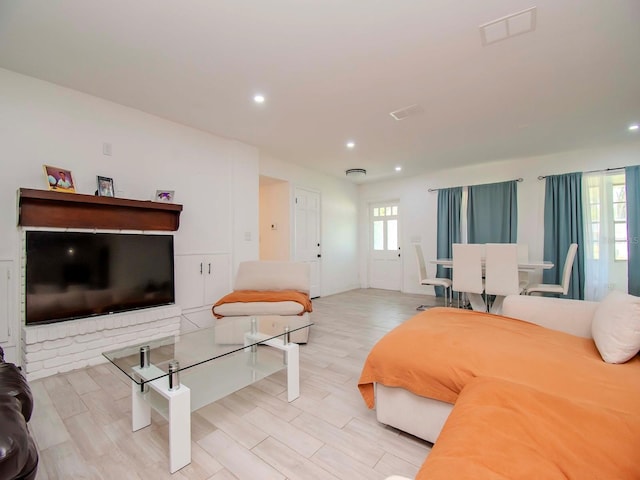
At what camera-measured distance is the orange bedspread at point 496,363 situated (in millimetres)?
1159

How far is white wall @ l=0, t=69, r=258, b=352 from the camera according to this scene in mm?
2512

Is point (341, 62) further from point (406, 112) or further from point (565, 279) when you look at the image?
point (565, 279)

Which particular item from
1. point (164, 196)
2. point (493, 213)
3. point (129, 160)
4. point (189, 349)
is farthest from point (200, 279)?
point (493, 213)

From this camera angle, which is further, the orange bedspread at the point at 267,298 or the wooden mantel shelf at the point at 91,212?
the orange bedspread at the point at 267,298

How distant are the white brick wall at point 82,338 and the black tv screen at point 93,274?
0.13m

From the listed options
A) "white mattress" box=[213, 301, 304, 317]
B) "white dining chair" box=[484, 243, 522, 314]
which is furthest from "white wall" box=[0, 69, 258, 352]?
"white dining chair" box=[484, 243, 522, 314]

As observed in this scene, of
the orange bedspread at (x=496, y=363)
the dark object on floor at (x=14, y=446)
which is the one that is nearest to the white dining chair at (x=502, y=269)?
the orange bedspread at (x=496, y=363)

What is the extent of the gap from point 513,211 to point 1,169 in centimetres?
687

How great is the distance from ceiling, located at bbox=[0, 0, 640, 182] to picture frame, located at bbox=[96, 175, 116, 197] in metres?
0.87

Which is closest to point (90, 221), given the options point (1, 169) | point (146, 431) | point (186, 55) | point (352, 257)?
point (1, 169)

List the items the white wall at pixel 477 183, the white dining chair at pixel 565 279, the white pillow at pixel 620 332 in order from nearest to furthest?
1. the white pillow at pixel 620 332
2. the white dining chair at pixel 565 279
3. the white wall at pixel 477 183

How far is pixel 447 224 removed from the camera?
5.81m

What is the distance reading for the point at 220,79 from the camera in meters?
2.60

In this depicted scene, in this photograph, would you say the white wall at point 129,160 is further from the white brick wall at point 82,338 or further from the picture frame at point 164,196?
the white brick wall at point 82,338
